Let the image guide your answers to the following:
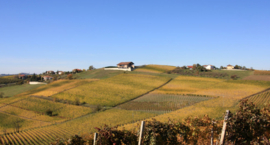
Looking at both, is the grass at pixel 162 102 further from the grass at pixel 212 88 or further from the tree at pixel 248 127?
the tree at pixel 248 127

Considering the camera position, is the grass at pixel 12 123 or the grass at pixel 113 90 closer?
the grass at pixel 12 123

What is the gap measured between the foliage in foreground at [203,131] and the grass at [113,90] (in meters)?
42.3

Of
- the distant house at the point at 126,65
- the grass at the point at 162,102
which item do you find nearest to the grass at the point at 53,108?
the grass at the point at 162,102

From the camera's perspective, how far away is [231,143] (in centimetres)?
1023

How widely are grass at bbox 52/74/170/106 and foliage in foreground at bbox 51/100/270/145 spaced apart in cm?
4227

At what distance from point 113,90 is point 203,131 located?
55888mm

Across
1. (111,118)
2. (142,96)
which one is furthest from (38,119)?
(142,96)

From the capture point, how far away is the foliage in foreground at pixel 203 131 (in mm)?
9820

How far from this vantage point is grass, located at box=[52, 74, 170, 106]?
186 feet

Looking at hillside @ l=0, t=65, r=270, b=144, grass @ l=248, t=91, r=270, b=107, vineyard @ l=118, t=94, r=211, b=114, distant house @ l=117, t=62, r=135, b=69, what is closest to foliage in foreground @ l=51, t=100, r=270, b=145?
hillside @ l=0, t=65, r=270, b=144

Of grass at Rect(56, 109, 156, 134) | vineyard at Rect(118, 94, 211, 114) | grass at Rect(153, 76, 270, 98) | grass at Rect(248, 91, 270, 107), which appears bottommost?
grass at Rect(56, 109, 156, 134)

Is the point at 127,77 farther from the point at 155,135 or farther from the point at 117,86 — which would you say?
the point at 155,135

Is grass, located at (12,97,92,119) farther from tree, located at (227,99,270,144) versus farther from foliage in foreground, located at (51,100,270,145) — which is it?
tree, located at (227,99,270,144)

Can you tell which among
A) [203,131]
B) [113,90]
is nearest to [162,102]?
[113,90]
